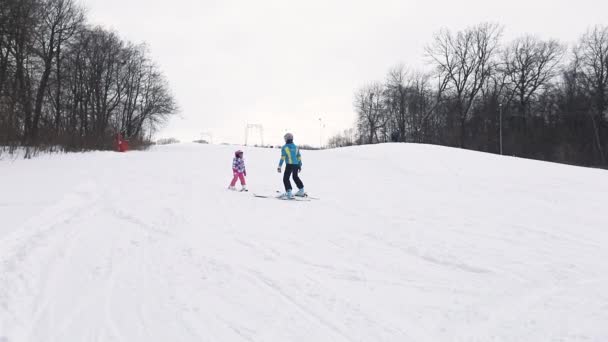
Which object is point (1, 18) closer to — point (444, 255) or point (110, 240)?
point (110, 240)

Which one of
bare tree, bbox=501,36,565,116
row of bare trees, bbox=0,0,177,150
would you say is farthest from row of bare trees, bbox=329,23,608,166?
row of bare trees, bbox=0,0,177,150

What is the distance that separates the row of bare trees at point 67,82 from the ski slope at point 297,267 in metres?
14.1

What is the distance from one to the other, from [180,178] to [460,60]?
1867 inches

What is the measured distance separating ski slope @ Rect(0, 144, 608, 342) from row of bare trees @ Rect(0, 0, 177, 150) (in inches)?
554

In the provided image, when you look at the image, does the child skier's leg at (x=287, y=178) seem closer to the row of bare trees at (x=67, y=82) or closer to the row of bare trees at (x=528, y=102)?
the row of bare trees at (x=67, y=82)

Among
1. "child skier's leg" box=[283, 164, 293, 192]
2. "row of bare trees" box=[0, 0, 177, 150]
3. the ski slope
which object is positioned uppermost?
"row of bare trees" box=[0, 0, 177, 150]

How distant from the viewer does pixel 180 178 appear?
43.8 ft

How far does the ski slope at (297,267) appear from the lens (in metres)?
3.12

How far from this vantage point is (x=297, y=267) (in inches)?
177

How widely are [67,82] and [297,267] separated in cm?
3711

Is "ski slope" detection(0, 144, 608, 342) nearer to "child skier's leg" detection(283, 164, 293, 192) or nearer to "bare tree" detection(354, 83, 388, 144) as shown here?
"child skier's leg" detection(283, 164, 293, 192)

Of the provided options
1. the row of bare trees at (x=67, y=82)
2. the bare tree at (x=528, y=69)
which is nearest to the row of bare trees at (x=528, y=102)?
the bare tree at (x=528, y=69)

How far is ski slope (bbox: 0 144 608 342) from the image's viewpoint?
3.12 m

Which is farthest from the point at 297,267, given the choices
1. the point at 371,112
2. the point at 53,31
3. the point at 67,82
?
the point at 371,112
